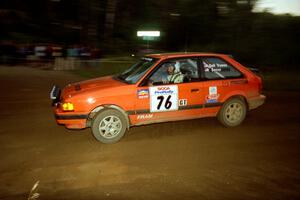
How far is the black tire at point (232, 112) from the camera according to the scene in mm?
7293

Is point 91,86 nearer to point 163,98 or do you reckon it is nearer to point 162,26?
point 163,98

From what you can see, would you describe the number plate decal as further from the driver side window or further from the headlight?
the headlight

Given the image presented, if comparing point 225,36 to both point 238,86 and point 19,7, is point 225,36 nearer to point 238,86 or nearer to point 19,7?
point 238,86

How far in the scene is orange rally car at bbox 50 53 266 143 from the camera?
6340 millimetres

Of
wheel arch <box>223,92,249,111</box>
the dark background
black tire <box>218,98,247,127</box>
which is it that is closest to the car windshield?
wheel arch <box>223,92,249,111</box>

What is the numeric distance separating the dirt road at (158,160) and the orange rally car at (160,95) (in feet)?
1.31

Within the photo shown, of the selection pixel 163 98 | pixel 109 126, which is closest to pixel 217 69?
pixel 163 98

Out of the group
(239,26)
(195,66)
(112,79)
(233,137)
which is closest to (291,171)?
(233,137)

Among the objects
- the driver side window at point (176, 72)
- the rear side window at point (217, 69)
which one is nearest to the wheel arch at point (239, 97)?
the rear side window at point (217, 69)

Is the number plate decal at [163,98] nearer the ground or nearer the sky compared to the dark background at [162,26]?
nearer the ground

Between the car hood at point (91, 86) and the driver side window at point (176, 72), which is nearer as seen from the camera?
the car hood at point (91, 86)

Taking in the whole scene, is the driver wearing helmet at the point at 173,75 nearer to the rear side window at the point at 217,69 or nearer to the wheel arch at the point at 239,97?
the rear side window at the point at 217,69

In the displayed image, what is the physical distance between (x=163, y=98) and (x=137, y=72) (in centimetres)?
79

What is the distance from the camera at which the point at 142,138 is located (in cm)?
678
